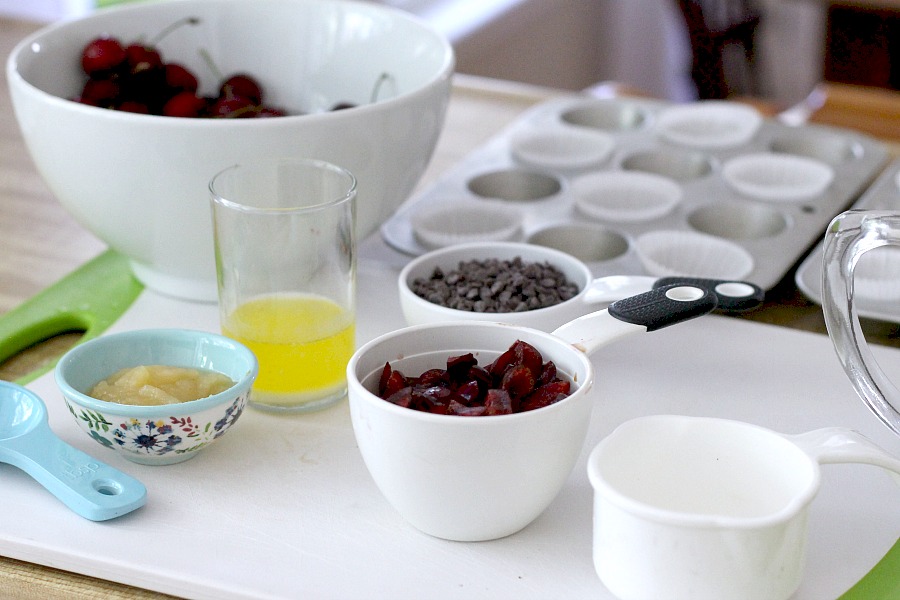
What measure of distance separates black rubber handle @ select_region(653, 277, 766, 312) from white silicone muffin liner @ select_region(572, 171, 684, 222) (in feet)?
1.18

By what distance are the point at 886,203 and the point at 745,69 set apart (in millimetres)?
2372

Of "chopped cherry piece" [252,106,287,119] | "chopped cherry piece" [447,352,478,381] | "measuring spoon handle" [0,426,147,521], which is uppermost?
"chopped cherry piece" [252,106,287,119]

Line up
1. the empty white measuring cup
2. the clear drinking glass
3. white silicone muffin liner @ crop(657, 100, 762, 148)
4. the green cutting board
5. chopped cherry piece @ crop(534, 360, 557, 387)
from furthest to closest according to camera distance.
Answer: white silicone muffin liner @ crop(657, 100, 762, 148)
the green cutting board
the clear drinking glass
chopped cherry piece @ crop(534, 360, 557, 387)
the empty white measuring cup

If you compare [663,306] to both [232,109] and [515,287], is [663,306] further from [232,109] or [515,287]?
[232,109]

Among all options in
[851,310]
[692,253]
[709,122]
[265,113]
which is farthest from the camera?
[709,122]

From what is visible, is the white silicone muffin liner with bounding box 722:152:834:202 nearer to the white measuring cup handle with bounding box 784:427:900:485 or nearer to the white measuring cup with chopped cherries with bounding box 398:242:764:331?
the white measuring cup with chopped cherries with bounding box 398:242:764:331

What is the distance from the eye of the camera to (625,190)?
1246mm

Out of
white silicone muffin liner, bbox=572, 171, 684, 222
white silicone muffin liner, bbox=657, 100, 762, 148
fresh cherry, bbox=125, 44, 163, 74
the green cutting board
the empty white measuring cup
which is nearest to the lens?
the empty white measuring cup

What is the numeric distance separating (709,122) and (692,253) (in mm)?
406

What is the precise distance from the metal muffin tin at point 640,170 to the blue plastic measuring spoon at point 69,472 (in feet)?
1.46

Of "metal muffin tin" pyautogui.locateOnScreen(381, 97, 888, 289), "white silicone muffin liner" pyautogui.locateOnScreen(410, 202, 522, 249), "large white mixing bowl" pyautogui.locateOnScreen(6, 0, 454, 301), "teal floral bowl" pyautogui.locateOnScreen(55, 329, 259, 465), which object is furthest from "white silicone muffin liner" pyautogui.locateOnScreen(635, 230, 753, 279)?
"teal floral bowl" pyautogui.locateOnScreen(55, 329, 259, 465)

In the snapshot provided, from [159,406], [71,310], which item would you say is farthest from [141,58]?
[159,406]

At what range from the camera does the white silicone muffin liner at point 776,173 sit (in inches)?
48.3

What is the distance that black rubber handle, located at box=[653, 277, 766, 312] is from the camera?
83cm
